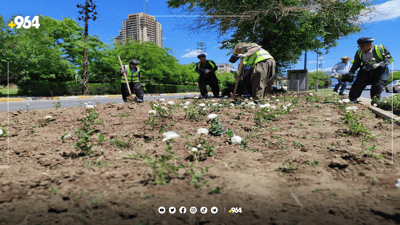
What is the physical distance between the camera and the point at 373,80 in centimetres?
582

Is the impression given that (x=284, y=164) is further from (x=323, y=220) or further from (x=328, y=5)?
(x=328, y=5)

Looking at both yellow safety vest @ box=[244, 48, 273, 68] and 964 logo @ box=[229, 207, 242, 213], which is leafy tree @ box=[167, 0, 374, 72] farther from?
964 logo @ box=[229, 207, 242, 213]

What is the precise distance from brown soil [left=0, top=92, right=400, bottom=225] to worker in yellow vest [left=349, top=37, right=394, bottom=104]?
3448mm

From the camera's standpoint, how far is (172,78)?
32.1m

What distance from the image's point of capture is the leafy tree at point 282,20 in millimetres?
8703

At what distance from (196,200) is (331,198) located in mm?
815

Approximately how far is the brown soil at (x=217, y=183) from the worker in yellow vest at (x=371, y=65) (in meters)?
3.45

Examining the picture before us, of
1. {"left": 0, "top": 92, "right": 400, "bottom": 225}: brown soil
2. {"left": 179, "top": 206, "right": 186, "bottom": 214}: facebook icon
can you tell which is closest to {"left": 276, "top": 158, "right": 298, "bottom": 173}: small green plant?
{"left": 0, "top": 92, "right": 400, "bottom": 225}: brown soil

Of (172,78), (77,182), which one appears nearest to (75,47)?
(172,78)

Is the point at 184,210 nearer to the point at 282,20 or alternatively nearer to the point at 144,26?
the point at 282,20

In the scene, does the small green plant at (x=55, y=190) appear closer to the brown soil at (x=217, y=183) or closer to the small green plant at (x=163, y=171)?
the brown soil at (x=217, y=183)

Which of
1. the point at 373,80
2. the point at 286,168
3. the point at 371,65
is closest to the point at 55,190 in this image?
the point at 286,168

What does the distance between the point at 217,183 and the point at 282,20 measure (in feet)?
32.0

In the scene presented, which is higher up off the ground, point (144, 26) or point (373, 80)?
point (144, 26)
